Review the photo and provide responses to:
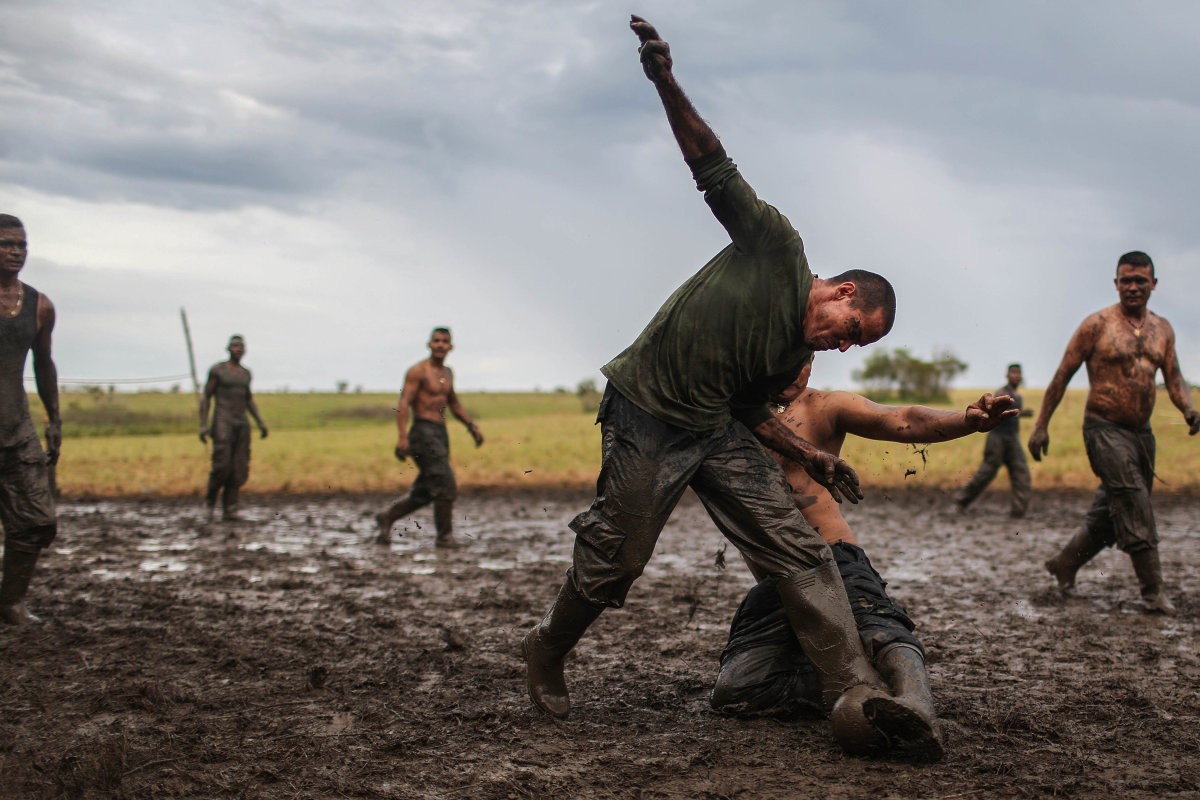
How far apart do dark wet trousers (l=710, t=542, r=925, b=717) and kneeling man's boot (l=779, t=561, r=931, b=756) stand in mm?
305

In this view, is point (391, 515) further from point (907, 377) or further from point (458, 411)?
point (907, 377)

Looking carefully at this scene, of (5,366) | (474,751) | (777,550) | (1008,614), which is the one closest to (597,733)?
(474,751)

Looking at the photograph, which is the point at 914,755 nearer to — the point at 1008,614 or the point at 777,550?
the point at 777,550

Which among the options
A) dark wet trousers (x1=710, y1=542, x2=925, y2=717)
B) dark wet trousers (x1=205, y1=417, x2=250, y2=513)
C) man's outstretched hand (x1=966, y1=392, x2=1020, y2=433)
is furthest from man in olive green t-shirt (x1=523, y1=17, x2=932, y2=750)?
dark wet trousers (x1=205, y1=417, x2=250, y2=513)

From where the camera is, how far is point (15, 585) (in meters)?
7.18

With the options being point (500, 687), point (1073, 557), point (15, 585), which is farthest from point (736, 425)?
point (15, 585)

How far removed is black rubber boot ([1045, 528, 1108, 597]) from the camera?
7898 mm

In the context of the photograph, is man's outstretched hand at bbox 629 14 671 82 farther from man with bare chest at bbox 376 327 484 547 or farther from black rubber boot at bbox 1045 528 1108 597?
man with bare chest at bbox 376 327 484 547

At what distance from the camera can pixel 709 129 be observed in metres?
4.00

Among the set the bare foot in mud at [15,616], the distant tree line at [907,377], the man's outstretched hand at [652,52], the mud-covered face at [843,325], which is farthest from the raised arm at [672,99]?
the distant tree line at [907,377]

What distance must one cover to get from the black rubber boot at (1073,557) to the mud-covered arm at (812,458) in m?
4.00

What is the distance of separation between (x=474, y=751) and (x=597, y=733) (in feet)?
1.75

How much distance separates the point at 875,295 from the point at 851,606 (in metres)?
1.30

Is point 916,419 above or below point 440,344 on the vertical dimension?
below
